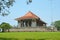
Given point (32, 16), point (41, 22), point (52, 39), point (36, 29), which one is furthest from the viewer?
point (41, 22)

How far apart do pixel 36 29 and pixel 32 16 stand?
9.89 meters

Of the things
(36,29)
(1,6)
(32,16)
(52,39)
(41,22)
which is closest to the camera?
(52,39)

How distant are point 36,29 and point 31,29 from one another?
3.72ft

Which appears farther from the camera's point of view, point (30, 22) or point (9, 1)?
point (30, 22)

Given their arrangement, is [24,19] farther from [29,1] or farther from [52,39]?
[52,39]

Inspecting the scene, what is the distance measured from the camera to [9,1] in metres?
21.5

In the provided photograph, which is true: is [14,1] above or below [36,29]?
above

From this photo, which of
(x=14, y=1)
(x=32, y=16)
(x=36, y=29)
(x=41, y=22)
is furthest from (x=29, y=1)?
(x=41, y=22)

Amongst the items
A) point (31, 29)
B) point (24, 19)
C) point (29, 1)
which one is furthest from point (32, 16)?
point (29, 1)

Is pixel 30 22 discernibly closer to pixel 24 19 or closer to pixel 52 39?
pixel 24 19

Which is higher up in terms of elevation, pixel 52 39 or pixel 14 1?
pixel 14 1

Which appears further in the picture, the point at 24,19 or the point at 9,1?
the point at 24,19

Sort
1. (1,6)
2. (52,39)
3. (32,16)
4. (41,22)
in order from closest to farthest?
(52,39) → (1,6) → (32,16) → (41,22)

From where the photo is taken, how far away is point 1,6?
69.8ft
